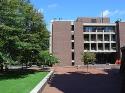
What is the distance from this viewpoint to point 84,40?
84.1 m

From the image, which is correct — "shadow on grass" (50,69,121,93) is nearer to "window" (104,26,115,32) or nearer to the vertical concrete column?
the vertical concrete column

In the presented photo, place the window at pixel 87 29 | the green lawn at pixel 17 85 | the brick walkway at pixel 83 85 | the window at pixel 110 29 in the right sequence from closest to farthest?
the green lawn at pixel 17 85 → the brick walkway at pixel 83 85 → the window at pixel 87 29 → the window at pixel 110 29

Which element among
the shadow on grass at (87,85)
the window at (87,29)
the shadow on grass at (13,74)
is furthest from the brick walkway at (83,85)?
the window at (87,29)

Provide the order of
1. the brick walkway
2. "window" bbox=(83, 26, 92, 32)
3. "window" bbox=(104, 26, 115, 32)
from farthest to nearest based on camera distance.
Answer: "window" bbox=(104, 26, 115, 32) → "window" bbox=(83, 26, 92, 32) → the brick walkway

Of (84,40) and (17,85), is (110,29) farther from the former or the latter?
(17,85)

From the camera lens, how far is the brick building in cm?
8181


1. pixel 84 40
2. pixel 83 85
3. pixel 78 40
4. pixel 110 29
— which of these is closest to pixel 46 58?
pixel 83 85

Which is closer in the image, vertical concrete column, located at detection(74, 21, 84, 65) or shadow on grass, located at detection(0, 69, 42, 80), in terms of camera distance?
shadow on grass, located at detection(0, 69, 42, 80)

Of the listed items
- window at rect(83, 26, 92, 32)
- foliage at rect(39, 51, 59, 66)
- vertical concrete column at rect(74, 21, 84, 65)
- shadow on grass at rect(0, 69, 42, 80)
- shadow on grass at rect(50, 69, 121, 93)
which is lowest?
shadow on grass at rect(50, 69, 121, 93)

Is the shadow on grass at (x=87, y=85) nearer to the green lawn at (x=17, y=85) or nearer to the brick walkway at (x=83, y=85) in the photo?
the brick walkway at (x=83, y=85)

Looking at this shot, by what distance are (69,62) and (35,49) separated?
145ft

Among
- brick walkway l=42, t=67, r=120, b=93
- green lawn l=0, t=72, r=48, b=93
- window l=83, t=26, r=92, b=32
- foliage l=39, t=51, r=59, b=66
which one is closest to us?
green lawn l=0, t=72, r=48, b=93

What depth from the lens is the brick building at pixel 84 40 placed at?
81.8 m

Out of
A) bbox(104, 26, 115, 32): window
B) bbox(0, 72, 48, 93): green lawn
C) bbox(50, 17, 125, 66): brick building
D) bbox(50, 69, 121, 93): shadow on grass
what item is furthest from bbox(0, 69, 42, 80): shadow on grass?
bbox(104, 26, 115, 32): window
